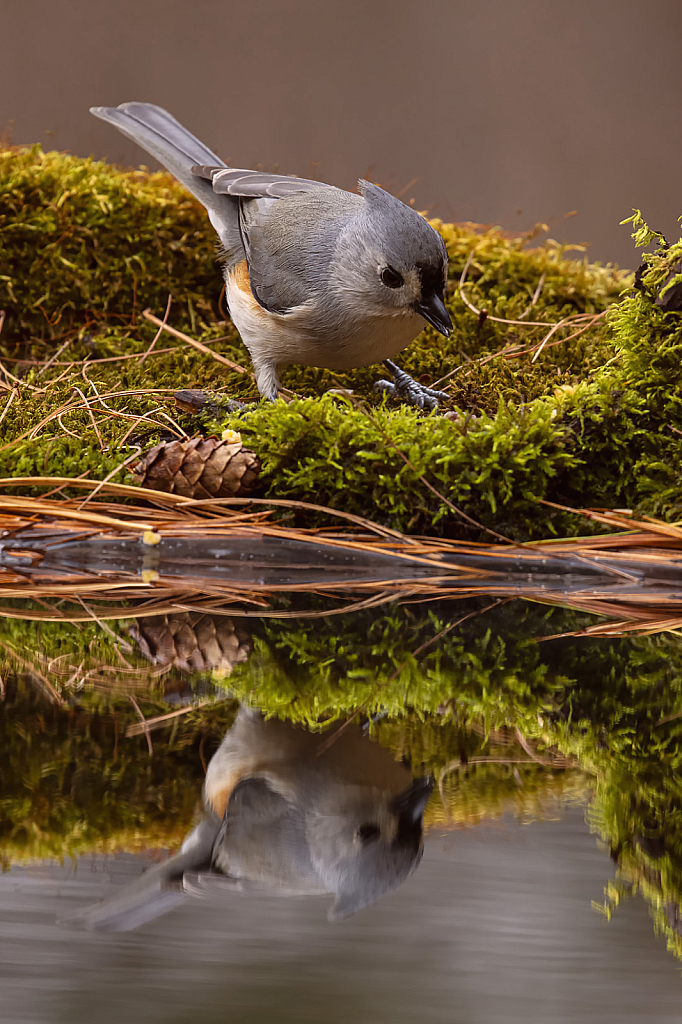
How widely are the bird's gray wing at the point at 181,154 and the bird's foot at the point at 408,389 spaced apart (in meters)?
0.66

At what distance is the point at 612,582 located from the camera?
1.89 meters

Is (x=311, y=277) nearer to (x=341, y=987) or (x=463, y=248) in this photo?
(x=463, y=248)

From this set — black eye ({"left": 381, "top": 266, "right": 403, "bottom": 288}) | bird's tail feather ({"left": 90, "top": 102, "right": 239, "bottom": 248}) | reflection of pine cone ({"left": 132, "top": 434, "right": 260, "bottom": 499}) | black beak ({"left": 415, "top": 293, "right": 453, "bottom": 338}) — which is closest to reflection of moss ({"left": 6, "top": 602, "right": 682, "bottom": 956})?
reflection of pine cone ({"left": 132, "top": 434, "right": 260, "bottom": 499})

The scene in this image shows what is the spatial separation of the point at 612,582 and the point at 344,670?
2.83ft

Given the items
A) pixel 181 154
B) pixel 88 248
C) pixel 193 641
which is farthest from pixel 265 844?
pixel 88 248

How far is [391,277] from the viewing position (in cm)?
244

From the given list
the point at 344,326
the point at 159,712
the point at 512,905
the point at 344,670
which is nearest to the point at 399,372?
the point at 344,326

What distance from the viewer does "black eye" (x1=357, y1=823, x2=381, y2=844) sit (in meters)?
0.76

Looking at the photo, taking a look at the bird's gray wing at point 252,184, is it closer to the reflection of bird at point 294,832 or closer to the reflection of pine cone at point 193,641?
the reflection of pine cone at point 193,641

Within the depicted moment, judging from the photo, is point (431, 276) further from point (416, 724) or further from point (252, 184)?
point (416, 724)

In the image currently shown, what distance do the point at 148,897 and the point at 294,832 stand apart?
0.16m

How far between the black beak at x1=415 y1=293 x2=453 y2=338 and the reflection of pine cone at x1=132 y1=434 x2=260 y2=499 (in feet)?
2.24

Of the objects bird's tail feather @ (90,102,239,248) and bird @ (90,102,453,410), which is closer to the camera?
bird @ (90,102,453,410)

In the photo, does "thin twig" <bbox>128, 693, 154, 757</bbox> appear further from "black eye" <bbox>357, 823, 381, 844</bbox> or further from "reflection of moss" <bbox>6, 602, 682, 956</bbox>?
"black eye" <bbox>357, 823, 381, 844</bbox>
